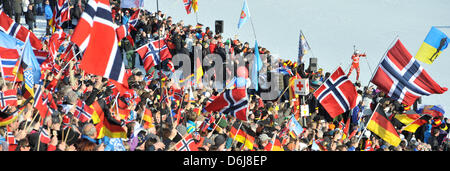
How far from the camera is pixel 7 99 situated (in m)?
10.2

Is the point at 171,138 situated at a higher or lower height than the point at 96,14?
lower

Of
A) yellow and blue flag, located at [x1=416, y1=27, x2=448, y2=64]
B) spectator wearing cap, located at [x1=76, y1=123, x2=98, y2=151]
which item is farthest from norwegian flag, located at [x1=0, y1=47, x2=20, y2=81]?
yellow and blue flag, located at [x1=416, y1=27, x2=448, y2=64]

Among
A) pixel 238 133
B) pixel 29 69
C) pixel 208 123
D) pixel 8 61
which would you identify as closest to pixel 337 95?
pixel 208 123

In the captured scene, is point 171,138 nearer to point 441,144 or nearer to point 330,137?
point 330,137

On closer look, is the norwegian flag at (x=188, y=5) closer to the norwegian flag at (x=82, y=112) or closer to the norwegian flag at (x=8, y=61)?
the norwegian flag at (x=8, y=61)

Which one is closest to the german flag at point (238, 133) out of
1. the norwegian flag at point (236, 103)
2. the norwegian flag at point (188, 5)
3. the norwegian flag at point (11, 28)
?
the norwegian flag at point (236, 103)

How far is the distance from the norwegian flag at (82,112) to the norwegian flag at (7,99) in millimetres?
918

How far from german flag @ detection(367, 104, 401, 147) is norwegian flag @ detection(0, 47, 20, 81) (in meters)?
6.07

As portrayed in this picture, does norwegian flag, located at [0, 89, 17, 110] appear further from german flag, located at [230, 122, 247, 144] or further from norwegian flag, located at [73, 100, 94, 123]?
german flag, located at [230, 122, 247, 144]

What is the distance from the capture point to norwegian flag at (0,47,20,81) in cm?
1169

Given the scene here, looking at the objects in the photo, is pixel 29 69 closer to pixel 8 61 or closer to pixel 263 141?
pixel 8 61
